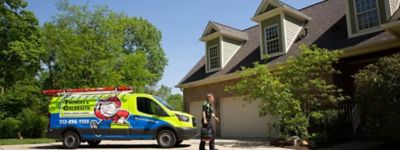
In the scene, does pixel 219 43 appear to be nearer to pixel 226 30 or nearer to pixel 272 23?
pixel 226 30

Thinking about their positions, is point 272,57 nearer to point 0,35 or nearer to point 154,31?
point 0,35

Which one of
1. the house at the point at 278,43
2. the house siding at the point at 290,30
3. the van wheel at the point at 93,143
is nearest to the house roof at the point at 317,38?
the house at the point at 278,43

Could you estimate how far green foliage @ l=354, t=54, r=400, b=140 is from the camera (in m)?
11.5

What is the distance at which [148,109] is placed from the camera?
47.9ft

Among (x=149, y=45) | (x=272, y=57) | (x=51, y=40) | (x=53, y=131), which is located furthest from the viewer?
Result: (x=149, y=45)

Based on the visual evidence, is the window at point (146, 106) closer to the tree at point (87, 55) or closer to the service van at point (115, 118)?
the service van at point (115, 118)

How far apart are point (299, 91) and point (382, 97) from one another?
3640 mm

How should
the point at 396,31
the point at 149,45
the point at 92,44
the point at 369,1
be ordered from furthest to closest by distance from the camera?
the point at 149,45
the point at 92,44
the point at 369,1
the point at 396,31

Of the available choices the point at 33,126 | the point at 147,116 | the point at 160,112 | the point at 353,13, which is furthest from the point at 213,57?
the point at 33,126

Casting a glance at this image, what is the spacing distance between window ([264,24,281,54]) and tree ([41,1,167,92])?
46.5 feet

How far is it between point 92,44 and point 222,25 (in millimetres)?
11971

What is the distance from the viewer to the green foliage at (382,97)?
11.5 m

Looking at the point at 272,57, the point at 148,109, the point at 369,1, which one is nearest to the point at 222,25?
the point at 272,57

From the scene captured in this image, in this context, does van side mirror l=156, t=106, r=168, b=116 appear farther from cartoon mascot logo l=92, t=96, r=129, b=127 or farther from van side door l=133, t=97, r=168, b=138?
cartoon mascot logo l=92, t=96, r=129, b=127
